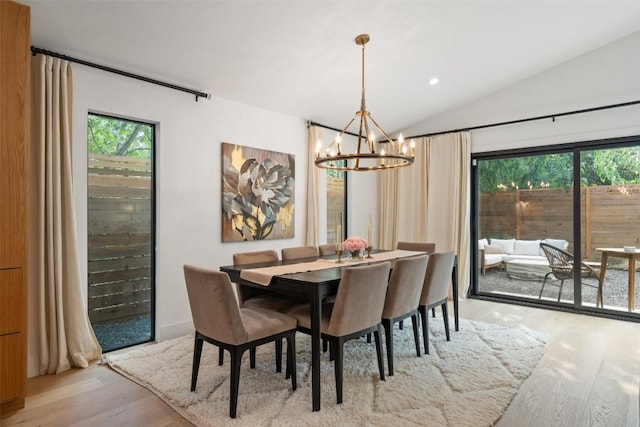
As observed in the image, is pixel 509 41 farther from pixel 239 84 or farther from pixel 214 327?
pixel 214 327

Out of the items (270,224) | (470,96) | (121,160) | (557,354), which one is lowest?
(557,354)

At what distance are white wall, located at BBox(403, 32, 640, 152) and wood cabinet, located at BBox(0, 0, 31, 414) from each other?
5061mm

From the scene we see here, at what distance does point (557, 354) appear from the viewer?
127 inches

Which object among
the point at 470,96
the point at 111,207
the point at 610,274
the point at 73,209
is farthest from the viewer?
the point at 470,96

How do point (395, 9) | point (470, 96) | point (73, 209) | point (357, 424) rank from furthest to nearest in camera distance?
point (470, 96) < point (395, 9) < point (73, 209) < point (357, 424)


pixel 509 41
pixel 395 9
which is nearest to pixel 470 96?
pixel 509 41

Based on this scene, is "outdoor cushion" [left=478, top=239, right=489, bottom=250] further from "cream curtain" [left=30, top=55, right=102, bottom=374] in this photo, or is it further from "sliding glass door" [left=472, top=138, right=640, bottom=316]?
"cream curtain" [left=30, top=55, right=102, bottom=374]

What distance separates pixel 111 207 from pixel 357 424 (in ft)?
9.03

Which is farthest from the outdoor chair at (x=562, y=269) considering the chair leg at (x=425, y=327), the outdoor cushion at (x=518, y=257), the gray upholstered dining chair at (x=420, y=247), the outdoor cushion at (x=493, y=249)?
the chair leg at (x=425, y=327)

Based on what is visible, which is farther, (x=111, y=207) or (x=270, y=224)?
(x=270, y=224)

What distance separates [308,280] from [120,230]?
2.03 m

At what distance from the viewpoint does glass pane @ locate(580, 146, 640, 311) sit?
4254 mm

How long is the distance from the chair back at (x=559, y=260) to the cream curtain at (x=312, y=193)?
119 inches

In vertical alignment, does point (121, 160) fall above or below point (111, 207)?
above
